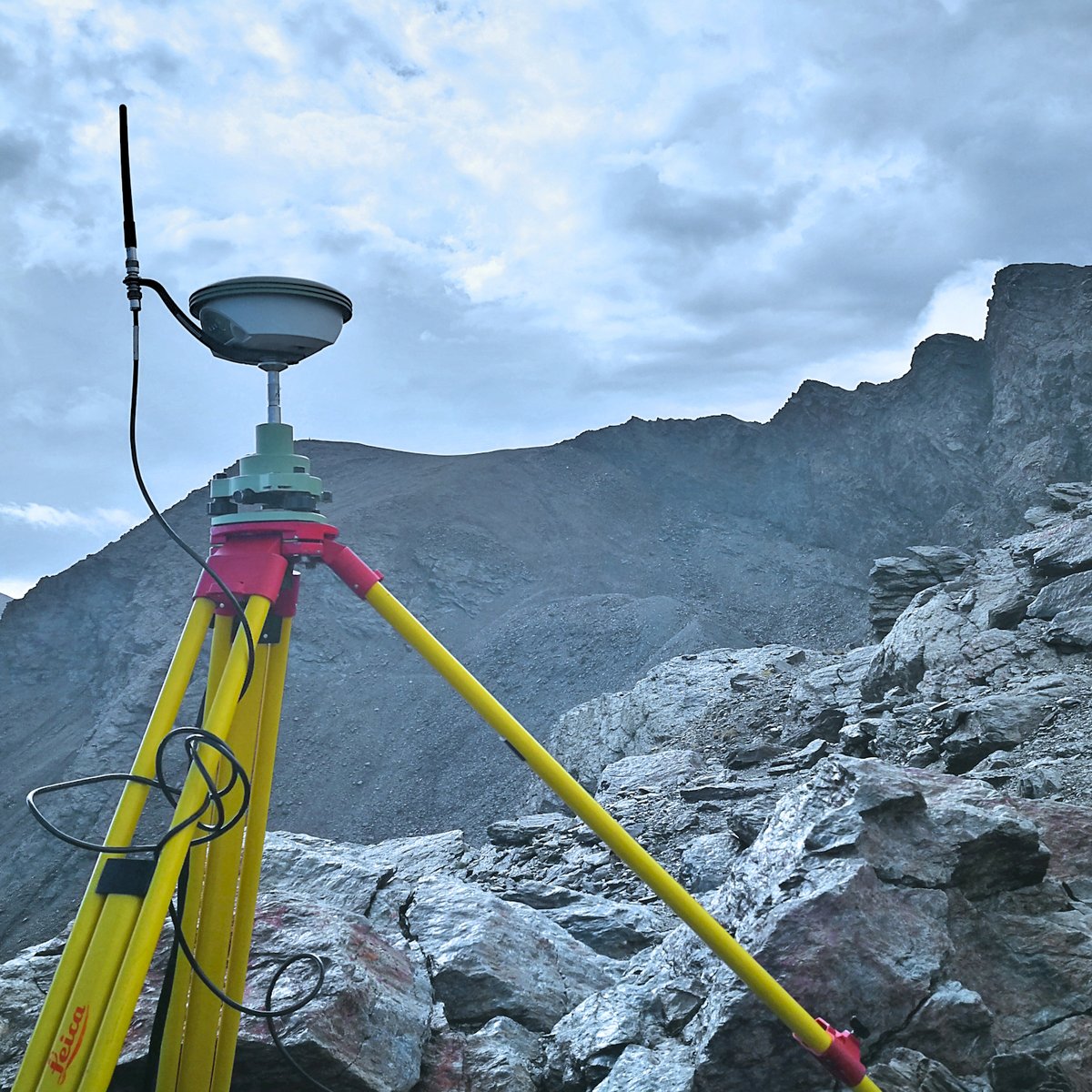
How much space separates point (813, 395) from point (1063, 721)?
39.5 metres

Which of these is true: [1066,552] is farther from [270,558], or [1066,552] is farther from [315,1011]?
[270,558]

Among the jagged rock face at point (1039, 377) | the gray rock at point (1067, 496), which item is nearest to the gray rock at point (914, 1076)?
the gray rock at point (1067, 496)

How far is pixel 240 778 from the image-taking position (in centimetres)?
221

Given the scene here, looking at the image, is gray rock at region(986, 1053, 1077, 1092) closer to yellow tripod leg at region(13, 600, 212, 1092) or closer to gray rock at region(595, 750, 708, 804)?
yellow tripod leg at region(13, 600, 212, 1092)

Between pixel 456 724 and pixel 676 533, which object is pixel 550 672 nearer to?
pixel 456 724

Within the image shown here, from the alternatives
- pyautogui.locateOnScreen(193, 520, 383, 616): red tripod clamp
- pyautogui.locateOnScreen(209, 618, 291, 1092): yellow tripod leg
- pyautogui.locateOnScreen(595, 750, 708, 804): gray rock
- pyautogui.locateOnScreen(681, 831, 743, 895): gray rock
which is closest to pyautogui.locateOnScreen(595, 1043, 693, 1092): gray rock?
pyautogui.locateOnScreen(209, 618, 291, 1092): yellow tripod leg

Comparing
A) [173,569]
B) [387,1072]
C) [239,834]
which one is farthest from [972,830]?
[173,569]

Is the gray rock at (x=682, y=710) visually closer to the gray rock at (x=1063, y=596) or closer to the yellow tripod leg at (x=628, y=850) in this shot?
the gray rock at (x=1063, y=596)

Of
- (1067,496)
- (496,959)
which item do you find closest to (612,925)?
(496,959)

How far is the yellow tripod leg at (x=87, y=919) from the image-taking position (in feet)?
6.21

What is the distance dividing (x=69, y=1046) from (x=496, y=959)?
215 cm

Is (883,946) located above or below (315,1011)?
above

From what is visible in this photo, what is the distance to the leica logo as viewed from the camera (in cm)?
185

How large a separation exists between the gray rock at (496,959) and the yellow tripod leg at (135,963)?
187 centimetres
